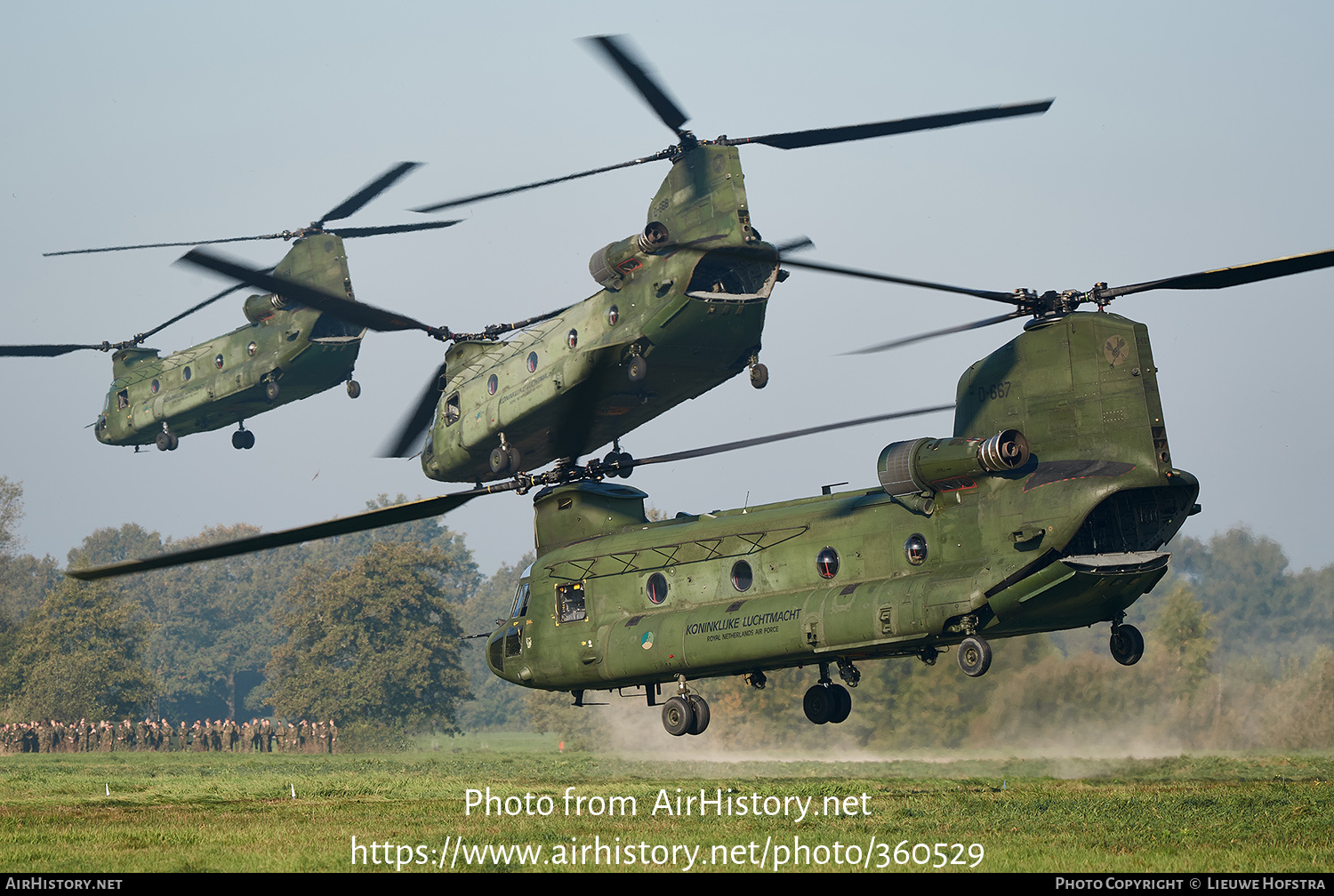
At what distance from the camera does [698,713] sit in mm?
25547

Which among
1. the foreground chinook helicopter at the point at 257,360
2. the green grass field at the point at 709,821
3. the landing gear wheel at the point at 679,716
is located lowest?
the green grass field at the point at 709,821

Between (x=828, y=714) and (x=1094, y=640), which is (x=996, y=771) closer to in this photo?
(x=828, y=714)

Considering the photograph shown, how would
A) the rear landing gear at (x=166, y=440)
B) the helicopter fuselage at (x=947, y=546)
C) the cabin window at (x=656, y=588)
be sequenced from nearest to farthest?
1. the helicopter fuselage at (x=947, y=546)
2. the cabin window at (x=656, y=588)
3. the rear landing gear at (x=166, y=440)

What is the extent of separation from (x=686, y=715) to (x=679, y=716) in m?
0.12

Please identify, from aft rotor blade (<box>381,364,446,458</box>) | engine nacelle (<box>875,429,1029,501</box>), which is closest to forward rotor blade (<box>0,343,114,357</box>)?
aft rotor blade (<box>381,364,446,458</box>)

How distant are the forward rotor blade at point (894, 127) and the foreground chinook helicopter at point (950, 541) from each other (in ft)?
10.3

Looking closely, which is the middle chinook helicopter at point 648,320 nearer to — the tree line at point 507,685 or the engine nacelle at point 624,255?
the engine nacelle at point 624,255

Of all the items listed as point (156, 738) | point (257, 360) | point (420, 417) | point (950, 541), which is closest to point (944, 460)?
point (950, 541)

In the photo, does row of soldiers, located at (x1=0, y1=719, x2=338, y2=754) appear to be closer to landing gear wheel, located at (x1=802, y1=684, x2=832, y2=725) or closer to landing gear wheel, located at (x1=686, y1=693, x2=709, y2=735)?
landing gear wheel, located at (x1=686, y1=693, x2=709, y2=735)

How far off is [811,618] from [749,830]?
14.2 ft

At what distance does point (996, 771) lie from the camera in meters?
34.6

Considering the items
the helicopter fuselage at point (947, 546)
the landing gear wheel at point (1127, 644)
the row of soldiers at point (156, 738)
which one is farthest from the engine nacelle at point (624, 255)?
the row of soldiers at point (156, 738)

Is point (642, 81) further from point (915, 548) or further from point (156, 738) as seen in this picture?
point (156, 738)

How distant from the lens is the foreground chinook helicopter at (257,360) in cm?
4134
